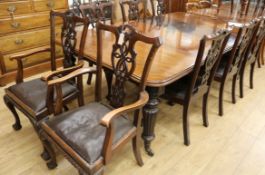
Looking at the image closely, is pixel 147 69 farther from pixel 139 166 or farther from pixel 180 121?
pixel 180 121

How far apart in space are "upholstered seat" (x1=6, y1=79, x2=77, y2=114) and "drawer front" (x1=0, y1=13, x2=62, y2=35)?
1.06 meters

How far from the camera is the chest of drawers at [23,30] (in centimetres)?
239

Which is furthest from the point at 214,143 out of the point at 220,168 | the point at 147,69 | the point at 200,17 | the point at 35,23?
the point at 35,23

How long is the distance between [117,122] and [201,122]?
3.67 feet

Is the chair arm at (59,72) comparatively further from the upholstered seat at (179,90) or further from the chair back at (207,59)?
the chair back at (207,59)

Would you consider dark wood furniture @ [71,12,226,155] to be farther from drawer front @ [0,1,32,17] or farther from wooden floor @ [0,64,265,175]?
drawer front @ [0,1,32,17]

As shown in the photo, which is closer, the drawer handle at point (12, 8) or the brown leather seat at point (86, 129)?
the brown leather seat at point (86, 129)

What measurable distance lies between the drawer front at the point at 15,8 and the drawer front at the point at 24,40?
0.83ft

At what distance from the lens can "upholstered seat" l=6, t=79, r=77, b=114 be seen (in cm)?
154

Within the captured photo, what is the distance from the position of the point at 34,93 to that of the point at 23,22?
1.32m

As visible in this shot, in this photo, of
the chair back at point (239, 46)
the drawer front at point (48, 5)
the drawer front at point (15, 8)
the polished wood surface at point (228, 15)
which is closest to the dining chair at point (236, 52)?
the chair back at point (239, 46)

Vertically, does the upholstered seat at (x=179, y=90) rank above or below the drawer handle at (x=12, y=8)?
below

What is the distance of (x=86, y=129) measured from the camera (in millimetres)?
1326

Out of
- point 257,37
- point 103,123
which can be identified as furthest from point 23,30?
point 257,37
